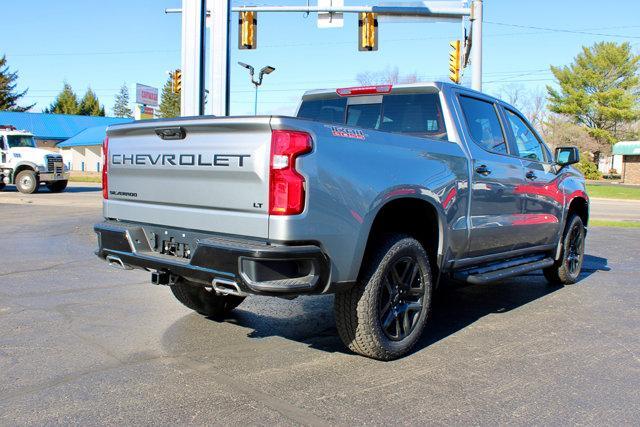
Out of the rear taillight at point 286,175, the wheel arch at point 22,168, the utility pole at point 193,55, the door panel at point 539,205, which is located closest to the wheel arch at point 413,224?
the rear taillight at point 286,175

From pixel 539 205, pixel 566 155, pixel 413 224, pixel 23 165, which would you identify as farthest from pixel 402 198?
pixel 23 165

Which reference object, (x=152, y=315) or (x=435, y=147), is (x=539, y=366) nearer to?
(x=435, y=147)

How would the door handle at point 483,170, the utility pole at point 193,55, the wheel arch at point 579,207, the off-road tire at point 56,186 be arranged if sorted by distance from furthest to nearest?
the off-road tire at point 56,186
the utility pole at point 193,55
the wheel arch at point 579,207
the door handle at point 483,170

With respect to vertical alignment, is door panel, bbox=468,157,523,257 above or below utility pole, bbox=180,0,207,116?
below

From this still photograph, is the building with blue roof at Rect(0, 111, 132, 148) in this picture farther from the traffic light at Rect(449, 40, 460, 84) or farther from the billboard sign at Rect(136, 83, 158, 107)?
the traffic light at Rect(449, 40, 460, 84)

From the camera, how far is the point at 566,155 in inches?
259

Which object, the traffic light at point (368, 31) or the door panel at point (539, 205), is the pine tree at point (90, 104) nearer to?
the traffic light at point (368, 31)

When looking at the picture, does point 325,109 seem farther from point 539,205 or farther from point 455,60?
point 455,60

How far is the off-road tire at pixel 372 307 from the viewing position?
13.4ft

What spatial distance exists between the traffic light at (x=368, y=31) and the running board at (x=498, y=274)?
12.8 meters

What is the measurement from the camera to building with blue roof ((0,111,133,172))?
58625 mm

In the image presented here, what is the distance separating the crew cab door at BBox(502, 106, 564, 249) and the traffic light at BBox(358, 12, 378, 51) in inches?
476

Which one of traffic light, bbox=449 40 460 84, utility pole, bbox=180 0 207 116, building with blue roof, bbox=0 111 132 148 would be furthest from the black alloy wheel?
building with blue roof, bbox=0 111 132 148

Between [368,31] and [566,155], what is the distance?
40.2 feet
